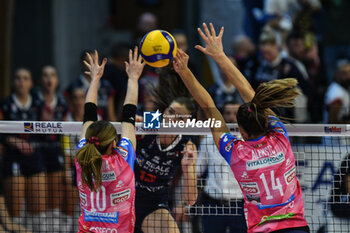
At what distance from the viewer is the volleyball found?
600 cm

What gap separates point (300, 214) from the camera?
531cm

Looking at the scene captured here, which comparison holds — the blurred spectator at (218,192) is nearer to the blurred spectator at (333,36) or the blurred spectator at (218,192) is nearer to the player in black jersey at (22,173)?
the player in black jersey at (22,173)

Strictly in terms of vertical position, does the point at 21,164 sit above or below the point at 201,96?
below

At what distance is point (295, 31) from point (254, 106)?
6320mm

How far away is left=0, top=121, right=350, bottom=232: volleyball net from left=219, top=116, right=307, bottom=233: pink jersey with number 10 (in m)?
1.00

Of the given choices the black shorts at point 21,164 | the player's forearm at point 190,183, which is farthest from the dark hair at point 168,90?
the black shorts at point 21,164

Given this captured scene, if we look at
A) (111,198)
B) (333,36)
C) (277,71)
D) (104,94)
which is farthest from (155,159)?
(333,36)

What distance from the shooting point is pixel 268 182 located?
526 cm

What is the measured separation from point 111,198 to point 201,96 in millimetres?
1235

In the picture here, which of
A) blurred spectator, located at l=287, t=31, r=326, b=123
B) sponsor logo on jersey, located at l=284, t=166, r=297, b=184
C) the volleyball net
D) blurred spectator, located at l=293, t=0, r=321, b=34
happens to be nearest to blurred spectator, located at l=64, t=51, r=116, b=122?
the volleyball net

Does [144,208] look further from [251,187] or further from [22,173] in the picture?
[22,173]

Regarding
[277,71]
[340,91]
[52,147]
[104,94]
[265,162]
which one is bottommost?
[265,162]

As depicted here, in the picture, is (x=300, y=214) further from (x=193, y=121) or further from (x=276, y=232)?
(x=193, y=121)

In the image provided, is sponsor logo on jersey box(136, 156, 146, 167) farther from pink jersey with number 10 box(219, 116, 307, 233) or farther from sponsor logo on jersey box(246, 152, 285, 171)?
sponsor logo on jersey box(246, 152, 285, 171)
